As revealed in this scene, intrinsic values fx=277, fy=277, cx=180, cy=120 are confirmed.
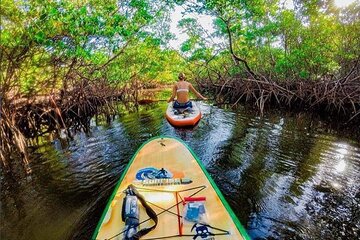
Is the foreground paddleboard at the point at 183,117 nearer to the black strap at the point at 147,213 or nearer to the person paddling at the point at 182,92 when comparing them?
the person paddling at the point at 182,92

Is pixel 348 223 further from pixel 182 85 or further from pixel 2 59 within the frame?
pixel 2 59

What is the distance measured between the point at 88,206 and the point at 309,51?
36.4ft

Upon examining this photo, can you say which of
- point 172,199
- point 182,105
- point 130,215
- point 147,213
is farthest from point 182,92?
point 130,215

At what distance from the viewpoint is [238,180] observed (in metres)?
4.68

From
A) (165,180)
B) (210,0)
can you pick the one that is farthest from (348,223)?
(210,0)

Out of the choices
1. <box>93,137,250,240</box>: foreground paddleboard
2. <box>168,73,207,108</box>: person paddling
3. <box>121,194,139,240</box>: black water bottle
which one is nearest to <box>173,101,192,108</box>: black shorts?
<box>168,73,207,108</box>: person paddling

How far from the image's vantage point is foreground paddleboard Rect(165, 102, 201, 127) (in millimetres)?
7445

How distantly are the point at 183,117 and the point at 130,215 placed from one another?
4948 mm

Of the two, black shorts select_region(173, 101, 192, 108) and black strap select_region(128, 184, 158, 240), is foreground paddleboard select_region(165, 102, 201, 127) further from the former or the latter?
black strap select_region(128, 184, 158, 240)

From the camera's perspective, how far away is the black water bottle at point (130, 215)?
260cm

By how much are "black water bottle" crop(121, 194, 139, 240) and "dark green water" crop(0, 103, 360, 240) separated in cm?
81

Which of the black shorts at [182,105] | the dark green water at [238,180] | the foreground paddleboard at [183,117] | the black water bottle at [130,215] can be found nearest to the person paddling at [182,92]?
the black shorts at [182,105]

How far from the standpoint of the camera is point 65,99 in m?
9.93

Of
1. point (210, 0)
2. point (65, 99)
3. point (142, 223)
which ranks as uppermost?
point (210, 0)
